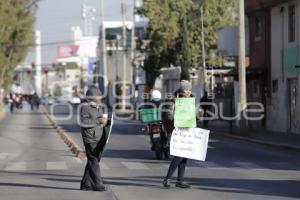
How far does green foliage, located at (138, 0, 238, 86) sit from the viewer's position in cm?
4900

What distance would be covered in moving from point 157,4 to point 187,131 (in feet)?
123

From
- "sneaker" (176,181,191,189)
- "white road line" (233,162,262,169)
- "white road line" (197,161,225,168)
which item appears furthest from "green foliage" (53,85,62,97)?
"sneaker" (176,181,191,189)

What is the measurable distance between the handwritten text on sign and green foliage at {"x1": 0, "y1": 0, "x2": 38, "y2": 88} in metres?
44.7

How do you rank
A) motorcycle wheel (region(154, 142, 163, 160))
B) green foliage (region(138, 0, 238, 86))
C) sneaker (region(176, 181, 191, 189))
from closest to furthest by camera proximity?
sneaker (region(176, 181, 191, 189)) < motorcycle wheel (region(154, 142, 163, 160)) < green foliage (region(138, 0, 238, 86))

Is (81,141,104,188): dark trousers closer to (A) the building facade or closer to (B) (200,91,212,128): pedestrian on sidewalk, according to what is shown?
(A) the building facade

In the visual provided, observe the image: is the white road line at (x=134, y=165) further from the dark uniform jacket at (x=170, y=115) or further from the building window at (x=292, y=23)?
the building window at (x=292, y=23)

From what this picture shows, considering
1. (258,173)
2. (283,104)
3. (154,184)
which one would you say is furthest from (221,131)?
(154,184)

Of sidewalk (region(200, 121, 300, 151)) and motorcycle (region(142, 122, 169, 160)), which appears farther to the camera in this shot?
sidewalk (region(200, 121, 300, 151))

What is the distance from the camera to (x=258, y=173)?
653 inches

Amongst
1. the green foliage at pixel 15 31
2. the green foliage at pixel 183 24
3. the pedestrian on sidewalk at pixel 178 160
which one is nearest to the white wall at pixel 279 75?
the green foliage at pixel 183 24

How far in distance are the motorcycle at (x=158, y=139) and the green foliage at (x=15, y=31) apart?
38.2m

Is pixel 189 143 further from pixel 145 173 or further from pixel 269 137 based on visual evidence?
pixel 269 137

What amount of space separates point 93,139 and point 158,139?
6.95 meters

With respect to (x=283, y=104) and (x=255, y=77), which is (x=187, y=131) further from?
(x=255, y=77)
